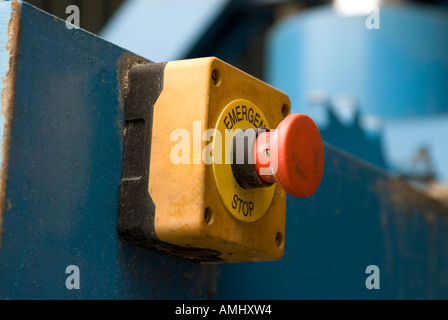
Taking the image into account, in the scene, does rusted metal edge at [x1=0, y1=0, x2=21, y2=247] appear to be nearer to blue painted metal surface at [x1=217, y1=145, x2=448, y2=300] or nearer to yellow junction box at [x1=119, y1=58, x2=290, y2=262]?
yellow junction box at [x1=119, y1=58, x2=290, y2=262]

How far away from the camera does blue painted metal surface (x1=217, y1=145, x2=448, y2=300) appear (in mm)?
916

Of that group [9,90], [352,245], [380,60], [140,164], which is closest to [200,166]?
[140,164]

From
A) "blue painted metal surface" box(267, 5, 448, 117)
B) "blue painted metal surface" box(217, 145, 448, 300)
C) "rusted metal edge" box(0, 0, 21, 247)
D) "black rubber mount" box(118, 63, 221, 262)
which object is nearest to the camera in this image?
"rusted metal edge" box(0, 0, 21, 247)

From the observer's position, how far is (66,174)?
0.61 metres

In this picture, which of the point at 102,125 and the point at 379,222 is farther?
the point at 379,222

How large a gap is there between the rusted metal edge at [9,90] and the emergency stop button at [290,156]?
24 cm

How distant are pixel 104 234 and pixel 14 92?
166 mm

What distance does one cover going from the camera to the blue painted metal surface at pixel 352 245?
92 centimetres

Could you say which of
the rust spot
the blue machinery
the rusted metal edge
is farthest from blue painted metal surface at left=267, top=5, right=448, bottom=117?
the rusted metal edge

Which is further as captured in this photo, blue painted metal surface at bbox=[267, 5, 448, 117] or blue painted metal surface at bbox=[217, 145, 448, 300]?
blue painted metal surface at bbox=[267, 5, 448, 117]

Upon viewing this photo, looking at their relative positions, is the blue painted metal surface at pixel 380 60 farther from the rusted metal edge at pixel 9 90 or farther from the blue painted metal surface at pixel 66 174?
the rusted metal edge at pixel 9 90

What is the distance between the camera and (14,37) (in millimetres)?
573
